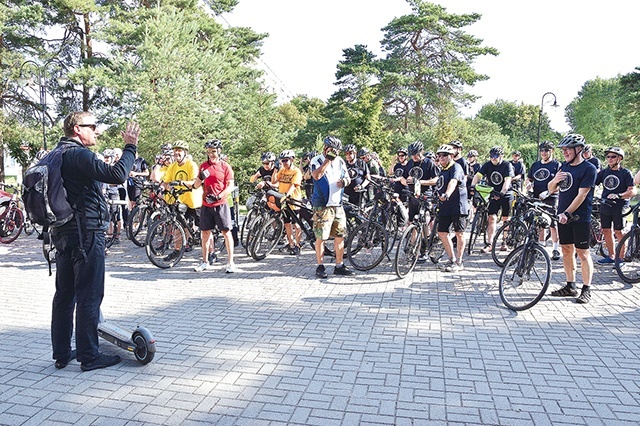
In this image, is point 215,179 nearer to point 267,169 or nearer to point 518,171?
point 267,169

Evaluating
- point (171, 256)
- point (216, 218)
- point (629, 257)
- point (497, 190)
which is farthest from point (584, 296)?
point (171, 256)

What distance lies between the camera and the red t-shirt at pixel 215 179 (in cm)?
788

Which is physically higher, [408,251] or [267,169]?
[267,169]

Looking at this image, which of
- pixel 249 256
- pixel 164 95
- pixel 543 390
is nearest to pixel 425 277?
pixel 249 256

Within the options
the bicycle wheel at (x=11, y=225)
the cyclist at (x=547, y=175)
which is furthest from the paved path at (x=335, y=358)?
the bicycle wheel at (x=11, y=225)

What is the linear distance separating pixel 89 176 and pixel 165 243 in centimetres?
440

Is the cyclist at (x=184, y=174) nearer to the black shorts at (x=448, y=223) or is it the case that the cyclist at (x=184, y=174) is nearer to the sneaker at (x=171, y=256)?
the sneaker at (x=171, y=256)

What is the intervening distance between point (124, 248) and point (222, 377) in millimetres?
6955

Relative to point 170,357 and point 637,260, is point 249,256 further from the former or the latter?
point 637,260

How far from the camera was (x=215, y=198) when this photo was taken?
25.6 ft

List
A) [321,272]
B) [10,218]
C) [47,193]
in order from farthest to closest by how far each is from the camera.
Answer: [10,218] < [321,272] < [47,193]

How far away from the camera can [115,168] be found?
12.8 ft

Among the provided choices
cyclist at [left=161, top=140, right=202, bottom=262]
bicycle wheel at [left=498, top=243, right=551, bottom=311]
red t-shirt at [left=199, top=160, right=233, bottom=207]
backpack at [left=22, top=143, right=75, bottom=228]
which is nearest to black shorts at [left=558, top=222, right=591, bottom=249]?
bicycle wheel at [left=498, top=243, right=551, bottom=311]

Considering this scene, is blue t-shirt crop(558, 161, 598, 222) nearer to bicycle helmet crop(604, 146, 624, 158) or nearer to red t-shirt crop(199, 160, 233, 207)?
bicycle helmet crop(604, 146, 624, 158)
